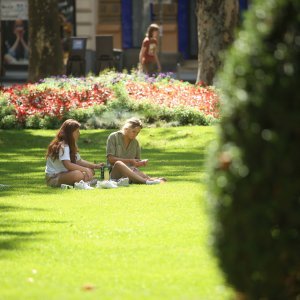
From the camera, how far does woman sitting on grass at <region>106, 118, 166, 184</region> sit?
1599cm

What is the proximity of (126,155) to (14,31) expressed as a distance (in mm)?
27932

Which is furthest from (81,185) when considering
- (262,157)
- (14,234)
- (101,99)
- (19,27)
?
(19,27)

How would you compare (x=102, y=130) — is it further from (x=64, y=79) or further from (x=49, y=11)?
(x=49, y=11)

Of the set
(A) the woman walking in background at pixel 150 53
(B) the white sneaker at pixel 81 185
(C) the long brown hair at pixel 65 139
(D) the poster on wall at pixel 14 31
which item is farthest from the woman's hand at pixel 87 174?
(D) the poster on wall at pixel 14 31

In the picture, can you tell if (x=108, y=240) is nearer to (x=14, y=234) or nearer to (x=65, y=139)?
(x=14, y=234)

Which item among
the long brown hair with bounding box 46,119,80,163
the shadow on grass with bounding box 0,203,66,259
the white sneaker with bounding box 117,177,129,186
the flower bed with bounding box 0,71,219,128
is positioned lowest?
the flower bed with bounding box 0,71,219,128

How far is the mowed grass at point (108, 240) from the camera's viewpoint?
27.9ft

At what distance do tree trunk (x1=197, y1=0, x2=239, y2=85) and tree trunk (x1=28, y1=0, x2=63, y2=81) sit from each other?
157 inches

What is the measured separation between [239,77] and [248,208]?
70cm

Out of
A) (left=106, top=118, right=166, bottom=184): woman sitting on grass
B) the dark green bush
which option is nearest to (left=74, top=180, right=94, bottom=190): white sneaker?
(left=106, top=118, right=166, bottom=184): woman sitting on grass

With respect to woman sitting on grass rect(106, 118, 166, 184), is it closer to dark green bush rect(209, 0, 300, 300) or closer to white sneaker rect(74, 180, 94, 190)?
white sneaker rect(74, 180, 94, 190)

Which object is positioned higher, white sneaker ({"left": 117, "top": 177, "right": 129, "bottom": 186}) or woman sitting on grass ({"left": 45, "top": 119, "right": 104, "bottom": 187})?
woman sitting on grass ({"left": 45, "top": 119, "right": 104, "bottom": 187})

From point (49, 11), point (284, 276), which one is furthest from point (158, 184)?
point (49, 11)

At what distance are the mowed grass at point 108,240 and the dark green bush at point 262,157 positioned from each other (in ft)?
1.42
